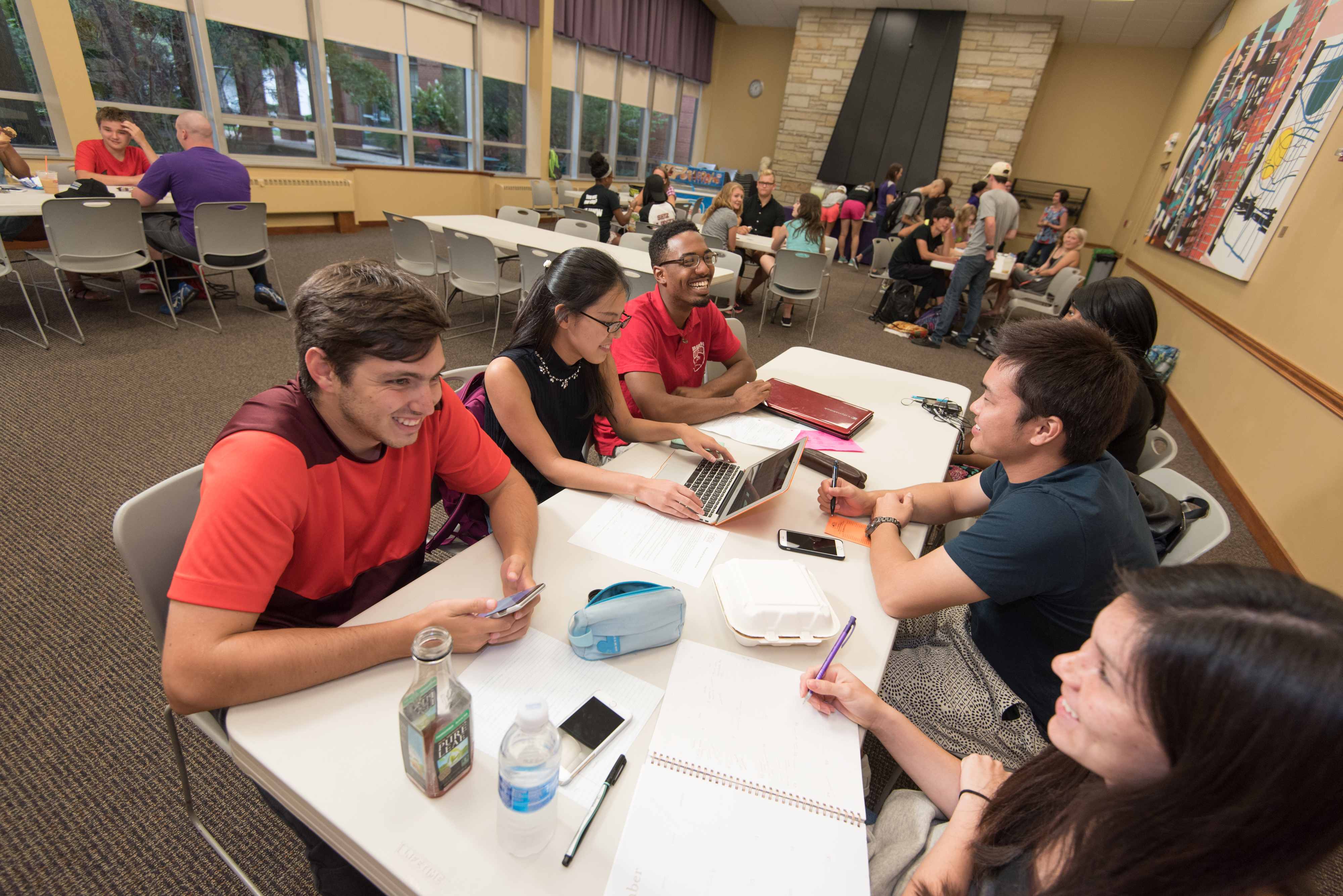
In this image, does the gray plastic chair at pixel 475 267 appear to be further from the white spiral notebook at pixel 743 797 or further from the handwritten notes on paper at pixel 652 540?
the white spiral notebook at pixel 743 797

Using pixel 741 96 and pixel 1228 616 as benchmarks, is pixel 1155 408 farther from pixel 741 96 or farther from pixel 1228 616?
pixel 741 96

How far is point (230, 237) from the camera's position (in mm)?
3799

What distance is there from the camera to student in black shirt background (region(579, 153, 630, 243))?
6020 millimetres

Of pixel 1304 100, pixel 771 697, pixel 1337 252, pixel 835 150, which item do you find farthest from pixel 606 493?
pixel 835 150

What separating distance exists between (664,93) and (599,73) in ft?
6.92

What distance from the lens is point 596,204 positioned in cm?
616

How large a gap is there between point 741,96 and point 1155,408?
1221 centimetres

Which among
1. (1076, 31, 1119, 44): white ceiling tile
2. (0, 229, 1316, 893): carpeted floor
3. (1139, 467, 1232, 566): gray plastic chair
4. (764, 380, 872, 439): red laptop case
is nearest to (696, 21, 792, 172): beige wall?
(1076, 31, 1119, 44): white ceiling tile

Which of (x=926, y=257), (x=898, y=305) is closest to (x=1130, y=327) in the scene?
(x=926, y=257)

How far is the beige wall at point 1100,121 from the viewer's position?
29.3 feet

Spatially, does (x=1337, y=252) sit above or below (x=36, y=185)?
above

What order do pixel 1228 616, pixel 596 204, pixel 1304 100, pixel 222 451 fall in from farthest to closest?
pixel 596 204
pixel 1304 100
pixel 222 451
pixel 1228 616

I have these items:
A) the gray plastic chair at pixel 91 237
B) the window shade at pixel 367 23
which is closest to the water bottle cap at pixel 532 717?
the gray plastic chair at pixel 91 237

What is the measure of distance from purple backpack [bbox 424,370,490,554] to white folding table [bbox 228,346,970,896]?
0.90ft
